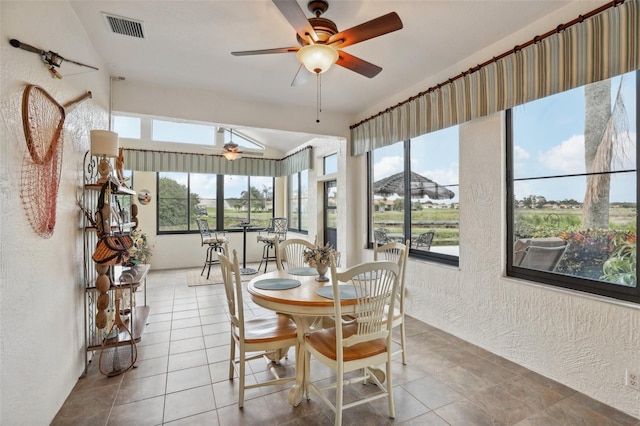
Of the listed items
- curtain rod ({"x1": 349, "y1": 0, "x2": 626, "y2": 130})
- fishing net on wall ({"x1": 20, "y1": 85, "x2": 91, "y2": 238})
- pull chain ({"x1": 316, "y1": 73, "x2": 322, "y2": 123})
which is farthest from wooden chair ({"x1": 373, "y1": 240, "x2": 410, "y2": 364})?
fishing net on wall ({"x1": 20, "y1": 85, "x2": 91, "y2": 238})

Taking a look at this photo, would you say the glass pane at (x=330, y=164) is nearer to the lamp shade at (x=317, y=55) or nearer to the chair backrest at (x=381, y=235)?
the chair backrest at (x=381, y=235)

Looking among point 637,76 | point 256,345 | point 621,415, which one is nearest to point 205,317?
point 256,345

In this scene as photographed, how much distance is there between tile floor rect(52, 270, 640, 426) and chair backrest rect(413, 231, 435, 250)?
1.12 metres

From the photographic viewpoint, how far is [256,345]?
2105 millimetres

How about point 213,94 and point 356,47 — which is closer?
point 356,47

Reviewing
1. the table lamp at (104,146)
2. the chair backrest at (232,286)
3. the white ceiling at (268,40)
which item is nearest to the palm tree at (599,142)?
the white ceiling at (268,40)

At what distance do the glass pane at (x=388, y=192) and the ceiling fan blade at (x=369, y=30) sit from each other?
231cm

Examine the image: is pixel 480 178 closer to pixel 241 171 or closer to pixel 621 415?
pixel 621 415

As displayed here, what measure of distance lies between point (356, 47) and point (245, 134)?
511 cm

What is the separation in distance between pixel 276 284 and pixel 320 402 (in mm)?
867

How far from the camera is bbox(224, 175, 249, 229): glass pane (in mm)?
7613

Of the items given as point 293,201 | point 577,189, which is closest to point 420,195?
point 577,189

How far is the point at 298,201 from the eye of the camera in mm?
7641

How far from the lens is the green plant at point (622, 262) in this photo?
2086 millimetres
